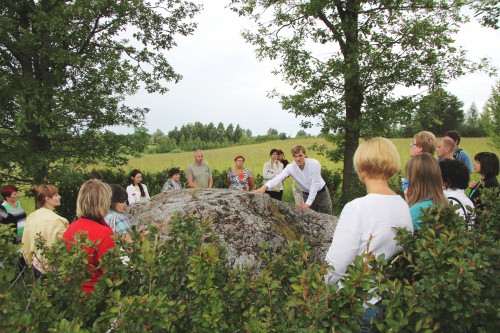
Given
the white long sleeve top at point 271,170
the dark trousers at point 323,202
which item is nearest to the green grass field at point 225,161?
the white long sleeve top at point 271,170

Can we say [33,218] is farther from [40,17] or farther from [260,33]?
[260,33]

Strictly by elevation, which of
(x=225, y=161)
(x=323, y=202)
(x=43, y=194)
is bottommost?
(x=323, y=202)

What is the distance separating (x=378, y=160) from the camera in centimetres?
273

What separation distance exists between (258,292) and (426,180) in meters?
1.75

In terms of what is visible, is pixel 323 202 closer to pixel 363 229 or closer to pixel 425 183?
pixel 425 183

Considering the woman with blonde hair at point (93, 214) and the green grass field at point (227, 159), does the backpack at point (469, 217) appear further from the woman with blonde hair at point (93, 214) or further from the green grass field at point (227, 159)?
the green grass field at point (227, 159)

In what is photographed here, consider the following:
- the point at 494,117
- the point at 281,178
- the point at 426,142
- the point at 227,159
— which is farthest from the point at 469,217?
the point at 494,117

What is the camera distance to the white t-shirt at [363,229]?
245 centimetres

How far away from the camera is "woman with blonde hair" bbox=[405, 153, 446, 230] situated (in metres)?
3.27

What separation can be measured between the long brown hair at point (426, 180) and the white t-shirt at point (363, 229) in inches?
31.4

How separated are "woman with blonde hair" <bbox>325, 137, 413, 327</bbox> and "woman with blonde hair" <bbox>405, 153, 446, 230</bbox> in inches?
24.4

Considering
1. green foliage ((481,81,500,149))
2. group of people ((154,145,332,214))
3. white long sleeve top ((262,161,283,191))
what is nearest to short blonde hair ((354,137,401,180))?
group of people ((154,145,332,214))

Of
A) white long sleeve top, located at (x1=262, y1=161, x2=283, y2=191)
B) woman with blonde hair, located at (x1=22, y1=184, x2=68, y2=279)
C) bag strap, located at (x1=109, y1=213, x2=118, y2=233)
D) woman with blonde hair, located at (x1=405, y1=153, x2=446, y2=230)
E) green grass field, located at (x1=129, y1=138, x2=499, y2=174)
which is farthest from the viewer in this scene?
green grass field, located at (x1=129, y1=138, x2=499, y2=174)

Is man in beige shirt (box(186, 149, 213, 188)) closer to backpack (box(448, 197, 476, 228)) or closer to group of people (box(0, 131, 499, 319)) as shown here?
group of people (box(0, 131, 499, 319))
